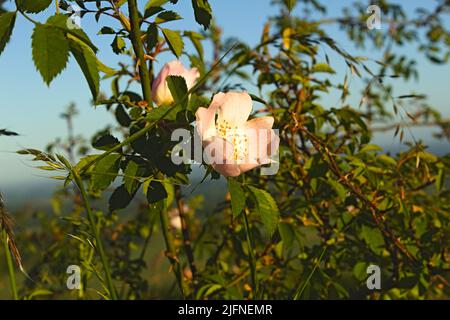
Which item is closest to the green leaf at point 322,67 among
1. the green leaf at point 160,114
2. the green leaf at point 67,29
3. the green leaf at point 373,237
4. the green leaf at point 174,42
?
the green leaf at point 373,237

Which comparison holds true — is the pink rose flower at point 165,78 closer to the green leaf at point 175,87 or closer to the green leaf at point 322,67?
the green leaf at point 175,87

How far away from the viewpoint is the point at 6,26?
1.90 ft

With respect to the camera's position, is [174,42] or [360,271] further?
[360,271]

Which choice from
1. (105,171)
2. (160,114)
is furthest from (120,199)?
(160,114)

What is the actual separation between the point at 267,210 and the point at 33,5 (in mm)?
397

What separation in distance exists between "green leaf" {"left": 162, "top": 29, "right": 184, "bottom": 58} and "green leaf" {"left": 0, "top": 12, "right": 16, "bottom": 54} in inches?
11.2

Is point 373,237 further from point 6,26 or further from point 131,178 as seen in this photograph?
point 6,26

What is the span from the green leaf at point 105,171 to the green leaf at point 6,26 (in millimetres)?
243

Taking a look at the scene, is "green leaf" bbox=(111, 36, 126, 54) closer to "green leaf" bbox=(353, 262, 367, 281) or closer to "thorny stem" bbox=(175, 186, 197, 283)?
"thorny stem" bbox=(175, 186, 197, 283)

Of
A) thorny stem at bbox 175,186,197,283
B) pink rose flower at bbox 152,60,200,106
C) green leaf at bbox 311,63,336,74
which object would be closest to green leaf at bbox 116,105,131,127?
pink rose flower at bbox 152,60,200,106

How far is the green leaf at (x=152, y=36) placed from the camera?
81 centimetres

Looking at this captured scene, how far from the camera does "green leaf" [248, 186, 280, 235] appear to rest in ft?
2.38

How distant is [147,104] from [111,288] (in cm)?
31
